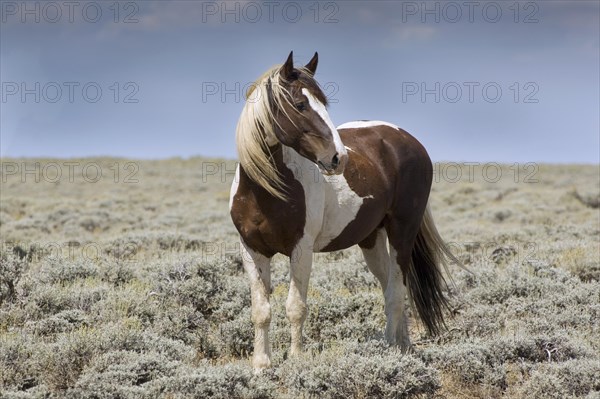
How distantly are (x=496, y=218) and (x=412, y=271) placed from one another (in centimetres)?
1228

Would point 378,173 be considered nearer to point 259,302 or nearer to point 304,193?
point 304,193

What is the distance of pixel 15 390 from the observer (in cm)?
447

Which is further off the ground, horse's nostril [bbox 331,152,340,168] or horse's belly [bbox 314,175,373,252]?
horse's nostril [bbox 331,152,340,168]

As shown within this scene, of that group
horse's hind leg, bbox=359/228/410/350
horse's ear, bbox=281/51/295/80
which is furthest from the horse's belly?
horse's ear, bbox=281/51/295/80

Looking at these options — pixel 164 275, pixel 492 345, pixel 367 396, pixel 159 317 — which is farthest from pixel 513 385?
pixel 164 275

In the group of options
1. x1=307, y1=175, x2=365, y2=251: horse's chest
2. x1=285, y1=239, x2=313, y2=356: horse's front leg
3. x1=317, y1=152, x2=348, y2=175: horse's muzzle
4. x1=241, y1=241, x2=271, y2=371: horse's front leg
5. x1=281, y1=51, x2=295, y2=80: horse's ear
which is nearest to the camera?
x1=317, y1=152, x2=348, y2=175: horse's muzzle

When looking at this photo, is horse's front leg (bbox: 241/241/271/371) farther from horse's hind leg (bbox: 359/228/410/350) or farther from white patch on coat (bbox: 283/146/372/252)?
horse's hind leg (bbox: 359/228/410/350)

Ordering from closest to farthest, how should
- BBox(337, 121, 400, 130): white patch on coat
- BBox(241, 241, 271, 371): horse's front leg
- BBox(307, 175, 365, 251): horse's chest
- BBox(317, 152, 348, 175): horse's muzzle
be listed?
BBox(317, 152, 348, 175): horse's muzzle → BBox(241, 241, 271, 371): horse's front leg → BBox(307, 175, 365, 251): horse's chest → BBox(337, 121, 400, 130): white patch on coat

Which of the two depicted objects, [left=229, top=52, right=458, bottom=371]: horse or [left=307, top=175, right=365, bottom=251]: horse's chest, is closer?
[left=229, top=52, right=458, bottom=371]: horse

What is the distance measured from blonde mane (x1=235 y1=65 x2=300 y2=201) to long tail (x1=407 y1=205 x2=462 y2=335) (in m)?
2.14

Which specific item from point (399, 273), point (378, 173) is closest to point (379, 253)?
point (399, 273)

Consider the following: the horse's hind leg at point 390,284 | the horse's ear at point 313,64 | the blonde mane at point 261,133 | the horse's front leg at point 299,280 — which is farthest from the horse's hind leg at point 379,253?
the horse's ear at point 313,64

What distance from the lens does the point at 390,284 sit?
19.5 ft

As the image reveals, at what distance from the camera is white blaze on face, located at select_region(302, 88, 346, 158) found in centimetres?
454
